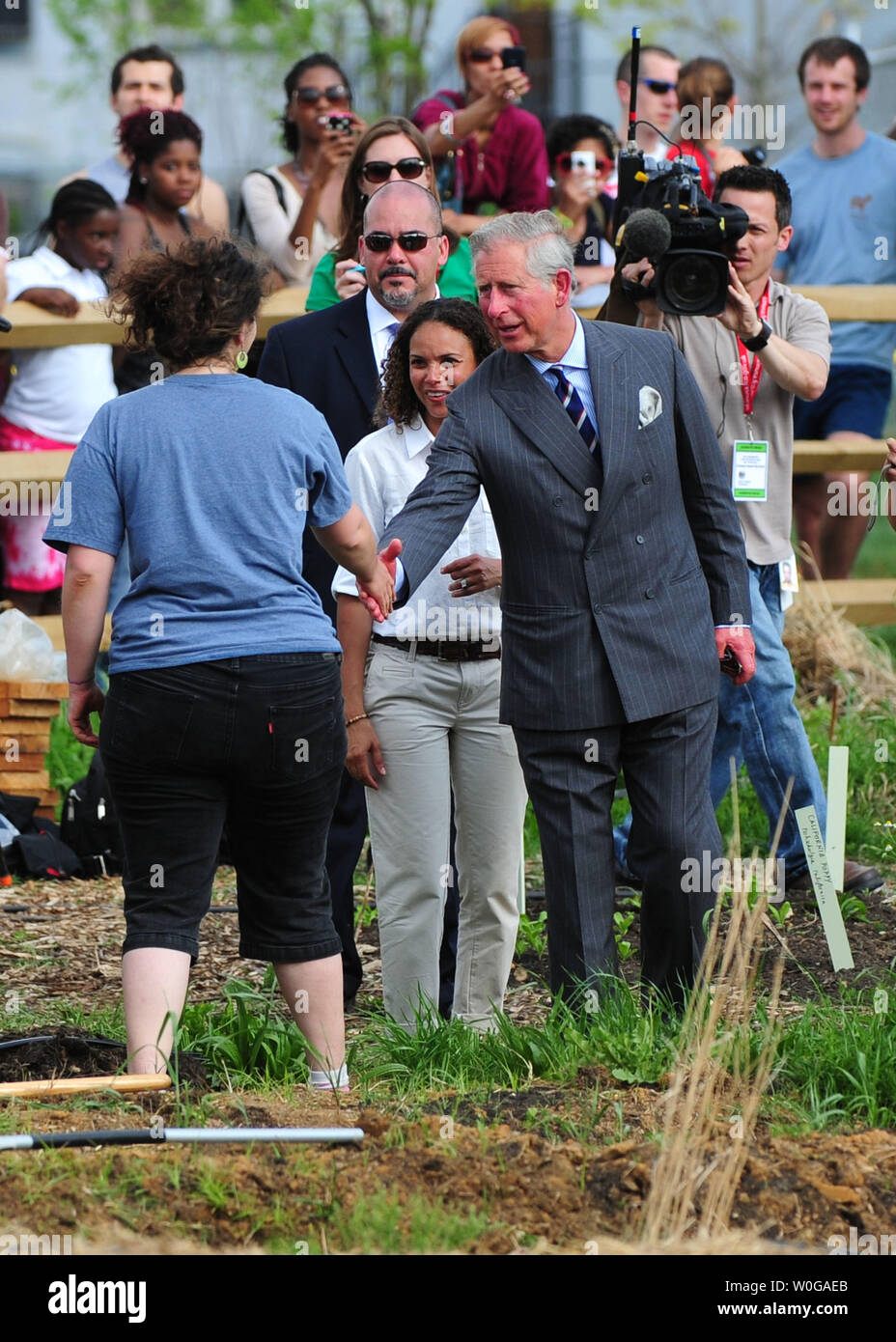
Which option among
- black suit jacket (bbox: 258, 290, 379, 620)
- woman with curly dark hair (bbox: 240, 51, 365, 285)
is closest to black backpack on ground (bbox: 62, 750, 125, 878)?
black suit jacket (bbox: 258, 290, 379, 620)

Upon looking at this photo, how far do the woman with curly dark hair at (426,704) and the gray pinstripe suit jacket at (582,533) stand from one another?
0.98ft

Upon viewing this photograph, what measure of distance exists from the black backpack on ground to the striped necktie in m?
3.16

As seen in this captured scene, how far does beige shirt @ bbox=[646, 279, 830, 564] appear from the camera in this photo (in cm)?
656

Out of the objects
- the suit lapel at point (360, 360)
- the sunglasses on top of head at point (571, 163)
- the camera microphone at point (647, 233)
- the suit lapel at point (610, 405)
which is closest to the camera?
the suit lapel at point (610, 405)

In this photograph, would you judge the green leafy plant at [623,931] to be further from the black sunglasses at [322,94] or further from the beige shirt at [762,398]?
the black sunglasses at [322,94]

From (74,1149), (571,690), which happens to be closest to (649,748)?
(571,690)

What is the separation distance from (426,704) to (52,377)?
14.1 ft

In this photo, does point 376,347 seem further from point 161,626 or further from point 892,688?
point 892,688

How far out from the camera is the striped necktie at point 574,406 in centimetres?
500

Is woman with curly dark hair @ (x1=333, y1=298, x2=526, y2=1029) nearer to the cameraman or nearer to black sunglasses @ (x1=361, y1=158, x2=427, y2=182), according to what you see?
black sunglasses @ (x1=361, y1=158, x2=427, y2=182)

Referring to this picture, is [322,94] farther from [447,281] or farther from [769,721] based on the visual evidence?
[769,721]

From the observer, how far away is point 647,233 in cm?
557

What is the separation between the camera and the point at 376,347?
235 inches

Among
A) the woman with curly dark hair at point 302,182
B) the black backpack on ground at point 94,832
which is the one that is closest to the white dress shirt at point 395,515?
the black backpack on ground at point 94,832
